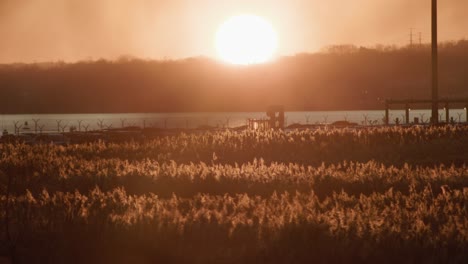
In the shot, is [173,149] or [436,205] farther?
[173,149]

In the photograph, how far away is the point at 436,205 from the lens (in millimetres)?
18812

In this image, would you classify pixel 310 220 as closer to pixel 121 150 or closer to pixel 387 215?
pixel 387 215

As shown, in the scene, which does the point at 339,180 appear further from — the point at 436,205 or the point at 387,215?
the point at 387,215

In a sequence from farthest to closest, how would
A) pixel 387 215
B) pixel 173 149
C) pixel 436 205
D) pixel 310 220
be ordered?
pixel 173 149 → pixel 436 205 → pixel 387 215 → pixel 310 220

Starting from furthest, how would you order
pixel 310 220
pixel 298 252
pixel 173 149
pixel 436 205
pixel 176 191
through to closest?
pixel 173 149
pixel 176 191
pixel 436 205
pixel 310 220
pixel 298 252

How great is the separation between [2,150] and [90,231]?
2698cm

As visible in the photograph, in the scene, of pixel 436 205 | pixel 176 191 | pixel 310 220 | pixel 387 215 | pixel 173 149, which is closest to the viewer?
pixel 310 220

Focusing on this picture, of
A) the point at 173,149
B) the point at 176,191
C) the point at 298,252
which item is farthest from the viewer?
the point at 173,149

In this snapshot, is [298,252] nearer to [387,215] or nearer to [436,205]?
[387,215]

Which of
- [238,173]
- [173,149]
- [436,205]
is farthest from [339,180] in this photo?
[173,149]

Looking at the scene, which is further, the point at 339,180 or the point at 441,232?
the point at 339,180

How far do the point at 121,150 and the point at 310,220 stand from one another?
27311 mm

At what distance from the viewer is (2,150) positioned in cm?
4175

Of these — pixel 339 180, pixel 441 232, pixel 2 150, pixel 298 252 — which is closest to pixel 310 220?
pixel 298 252
